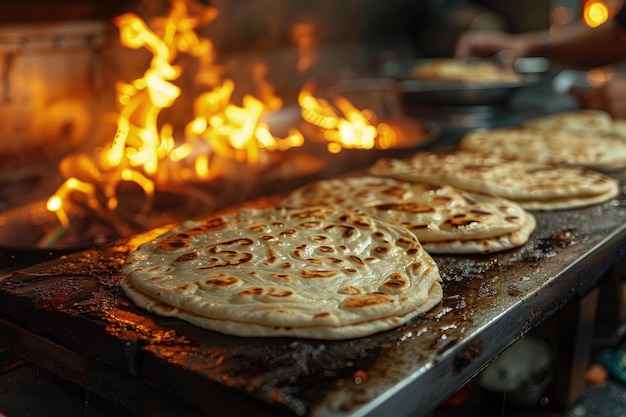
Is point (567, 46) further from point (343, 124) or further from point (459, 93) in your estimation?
point (343, 124)

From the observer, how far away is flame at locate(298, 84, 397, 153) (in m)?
4.39

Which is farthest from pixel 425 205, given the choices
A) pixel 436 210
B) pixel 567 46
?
pixel 567 46

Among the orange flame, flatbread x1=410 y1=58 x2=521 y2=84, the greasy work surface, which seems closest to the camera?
the greasy work surface

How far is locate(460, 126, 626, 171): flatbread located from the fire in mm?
663

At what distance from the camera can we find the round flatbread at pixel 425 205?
2.24m

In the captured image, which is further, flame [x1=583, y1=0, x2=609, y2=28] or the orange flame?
flame [x1=583, y1=0, x2=609, y2=28]

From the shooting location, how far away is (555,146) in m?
3.60

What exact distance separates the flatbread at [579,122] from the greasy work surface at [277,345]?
2203mm

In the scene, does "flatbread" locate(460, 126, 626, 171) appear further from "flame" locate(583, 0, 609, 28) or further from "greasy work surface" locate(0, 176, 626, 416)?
"flame" locate(583, 0, 609, 28)

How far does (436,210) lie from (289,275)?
31.0 inches

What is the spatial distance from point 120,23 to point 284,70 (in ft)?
6.41

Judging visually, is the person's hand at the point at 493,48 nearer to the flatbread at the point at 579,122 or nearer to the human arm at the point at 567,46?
the human arm at the point at 567,46

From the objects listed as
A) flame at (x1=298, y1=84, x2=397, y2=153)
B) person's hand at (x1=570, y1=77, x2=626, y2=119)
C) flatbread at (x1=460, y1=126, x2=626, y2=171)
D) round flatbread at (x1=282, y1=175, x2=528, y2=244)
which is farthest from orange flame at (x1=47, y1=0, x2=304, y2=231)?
person's hand at (x1=570, y1=77, x2=626, y2=119)

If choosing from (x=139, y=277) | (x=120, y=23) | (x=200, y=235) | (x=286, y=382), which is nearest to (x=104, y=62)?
(x=120, y=23)
